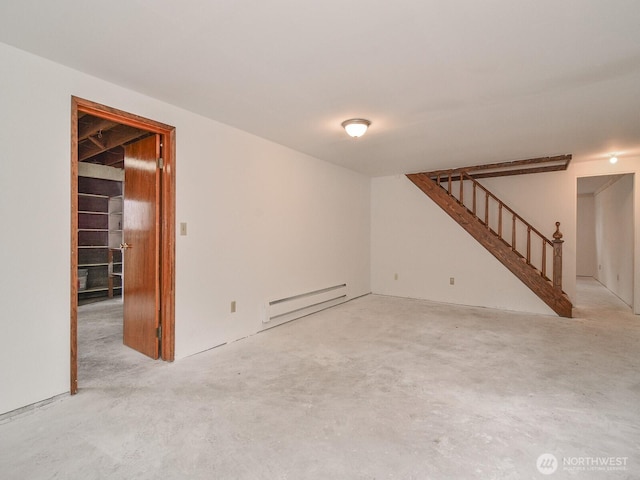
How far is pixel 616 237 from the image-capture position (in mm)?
5770

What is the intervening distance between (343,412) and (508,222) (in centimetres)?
454

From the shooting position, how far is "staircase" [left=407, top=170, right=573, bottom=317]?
453 centimetres

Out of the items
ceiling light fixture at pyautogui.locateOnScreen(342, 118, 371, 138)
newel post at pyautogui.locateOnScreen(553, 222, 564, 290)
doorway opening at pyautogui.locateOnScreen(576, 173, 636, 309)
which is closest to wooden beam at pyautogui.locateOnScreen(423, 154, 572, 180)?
doorway opening at pyautogui.locateOnScreen(576, 173, 636, 309)

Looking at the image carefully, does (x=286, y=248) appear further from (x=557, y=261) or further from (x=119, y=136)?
(x=557, y=261)

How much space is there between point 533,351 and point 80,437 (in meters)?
3.64

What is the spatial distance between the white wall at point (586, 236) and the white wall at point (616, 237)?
0.54 metres

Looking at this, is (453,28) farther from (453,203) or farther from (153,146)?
(453,203)

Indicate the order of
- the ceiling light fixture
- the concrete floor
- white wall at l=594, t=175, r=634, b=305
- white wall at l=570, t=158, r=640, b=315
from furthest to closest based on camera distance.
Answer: white wall at l=594, t=175, r=634, b=305, white wall at l=570, t=158, r=640, b=315, the ceiling light fixture, the concrete floor

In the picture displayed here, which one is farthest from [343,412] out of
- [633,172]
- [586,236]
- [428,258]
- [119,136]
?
[586,236]

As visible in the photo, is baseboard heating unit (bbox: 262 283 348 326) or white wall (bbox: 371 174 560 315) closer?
baseboard heating unit (bbox: 262 283 348 326)

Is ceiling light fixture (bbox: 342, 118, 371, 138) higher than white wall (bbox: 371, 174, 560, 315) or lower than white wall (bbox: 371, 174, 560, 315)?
higher

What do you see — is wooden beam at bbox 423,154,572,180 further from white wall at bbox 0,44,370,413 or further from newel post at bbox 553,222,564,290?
white wall at bbox 0,44,370,413

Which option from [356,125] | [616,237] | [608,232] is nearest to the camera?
[356,125]

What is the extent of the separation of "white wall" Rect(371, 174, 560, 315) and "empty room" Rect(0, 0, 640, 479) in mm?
272
